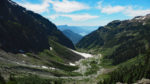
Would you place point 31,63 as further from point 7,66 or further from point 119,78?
point 119,78

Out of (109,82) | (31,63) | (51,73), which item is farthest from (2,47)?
(109,82)

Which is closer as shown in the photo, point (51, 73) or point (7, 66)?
point (7, 66)

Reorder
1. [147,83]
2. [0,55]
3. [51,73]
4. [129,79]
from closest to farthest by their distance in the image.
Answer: [147,83]
[129,79]
[0,55]
[51,73]

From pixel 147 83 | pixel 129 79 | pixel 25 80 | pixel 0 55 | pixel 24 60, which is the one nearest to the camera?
pixel 147 83

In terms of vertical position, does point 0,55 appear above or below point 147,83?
above

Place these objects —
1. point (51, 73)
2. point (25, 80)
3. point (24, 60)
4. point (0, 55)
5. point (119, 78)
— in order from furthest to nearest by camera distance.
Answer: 1. point (24, 60)
2. point (51, 73)
3. point (0, 55)
4. point (119, 78)
5. point (25, 80)

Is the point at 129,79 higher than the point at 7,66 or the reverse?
the reverse

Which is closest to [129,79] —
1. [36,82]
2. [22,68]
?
[36,82]

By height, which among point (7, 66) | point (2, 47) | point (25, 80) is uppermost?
point (2, 47)

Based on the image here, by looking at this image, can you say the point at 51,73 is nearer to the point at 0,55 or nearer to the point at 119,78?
the point at 0,55
